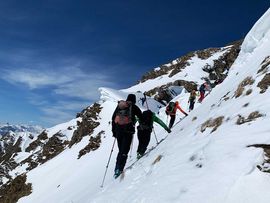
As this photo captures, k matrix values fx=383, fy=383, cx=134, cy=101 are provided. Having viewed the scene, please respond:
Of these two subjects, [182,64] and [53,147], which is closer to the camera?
[53,147]

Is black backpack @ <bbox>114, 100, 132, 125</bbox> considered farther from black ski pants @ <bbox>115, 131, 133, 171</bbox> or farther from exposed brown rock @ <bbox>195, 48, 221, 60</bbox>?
exposed brown rock @ <bbox>195, 48, 221, 60</bbox>

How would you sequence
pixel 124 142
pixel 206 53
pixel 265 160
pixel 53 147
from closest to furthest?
pixel 265 160
pixel 124 142
pixel 53 147
pixel 206 53

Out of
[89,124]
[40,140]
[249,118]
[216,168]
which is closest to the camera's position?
[216,168]

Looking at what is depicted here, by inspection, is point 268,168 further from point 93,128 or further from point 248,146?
point 93,128

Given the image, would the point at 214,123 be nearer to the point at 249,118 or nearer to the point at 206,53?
the point at 249,118

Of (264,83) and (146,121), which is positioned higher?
(146,121)

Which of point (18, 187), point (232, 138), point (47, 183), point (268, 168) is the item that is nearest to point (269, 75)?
point (232, 138)

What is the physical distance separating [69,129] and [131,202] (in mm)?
82526

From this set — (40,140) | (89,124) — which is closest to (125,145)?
(89,124)

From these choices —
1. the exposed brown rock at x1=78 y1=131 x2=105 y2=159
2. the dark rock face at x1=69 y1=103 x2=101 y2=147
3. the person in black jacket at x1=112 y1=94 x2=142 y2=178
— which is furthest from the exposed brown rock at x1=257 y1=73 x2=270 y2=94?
the dark rock face at x1=69 y1=103 x2=101 y2=147

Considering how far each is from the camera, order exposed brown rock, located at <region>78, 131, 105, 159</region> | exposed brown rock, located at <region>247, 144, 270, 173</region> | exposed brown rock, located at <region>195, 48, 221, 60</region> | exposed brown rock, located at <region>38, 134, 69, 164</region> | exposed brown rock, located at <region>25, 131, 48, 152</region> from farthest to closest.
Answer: exposed brown rock, located at <region>25, 131, 48, 152</region> < exposed brown rock, located at <region>195, 48, 221, 60</region> < exposed brown rock, located at <region>38, 134, 69, 164</region> < exposed brown rock, located at <region>78, 131, 105, 159</region> < exposed brown rock, located at <region>247, 144, 270, 173</region>

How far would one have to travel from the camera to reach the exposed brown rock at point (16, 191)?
49478 mm

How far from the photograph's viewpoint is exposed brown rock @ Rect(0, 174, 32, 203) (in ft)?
162

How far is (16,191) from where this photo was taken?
5228 cm
